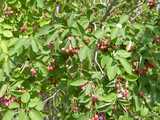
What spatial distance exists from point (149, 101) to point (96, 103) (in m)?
0.42

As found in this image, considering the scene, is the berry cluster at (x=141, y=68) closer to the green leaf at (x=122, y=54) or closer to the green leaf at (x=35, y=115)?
the green leaf at (x=122, y=54)

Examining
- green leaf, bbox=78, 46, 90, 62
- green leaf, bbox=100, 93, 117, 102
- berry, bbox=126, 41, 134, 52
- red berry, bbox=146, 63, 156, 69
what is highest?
green leaf, bbox=78, 46, 90, 62

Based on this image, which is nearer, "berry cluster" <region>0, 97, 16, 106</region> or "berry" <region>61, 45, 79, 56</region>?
"berry" <region>61, 45, 79, 56</region>

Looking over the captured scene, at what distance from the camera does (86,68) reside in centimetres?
242

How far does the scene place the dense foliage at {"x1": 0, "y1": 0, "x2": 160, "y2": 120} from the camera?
2234mm

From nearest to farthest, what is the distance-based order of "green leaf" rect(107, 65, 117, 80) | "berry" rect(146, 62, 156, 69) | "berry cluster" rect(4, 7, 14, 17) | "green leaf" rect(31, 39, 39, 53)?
"green leaf" rect(107, 65, 117, 80)
"green leaf" rect(31, 39, 39, 53)
"berry" rect(146, 62, 156, 69)
"berry cluster" rect(4, 7, 14, 17)

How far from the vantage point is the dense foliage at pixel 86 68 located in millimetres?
2234

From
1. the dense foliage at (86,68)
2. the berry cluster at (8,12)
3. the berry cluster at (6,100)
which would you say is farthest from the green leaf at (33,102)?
the berry cluster at (8,12)

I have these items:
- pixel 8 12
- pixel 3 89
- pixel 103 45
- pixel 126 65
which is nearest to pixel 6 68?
pixel 3 89

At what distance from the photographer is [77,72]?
2426mm

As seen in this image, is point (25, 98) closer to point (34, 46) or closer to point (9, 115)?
point (9, 115)

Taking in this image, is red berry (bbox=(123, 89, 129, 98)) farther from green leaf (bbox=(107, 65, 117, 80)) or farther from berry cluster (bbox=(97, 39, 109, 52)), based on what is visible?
berry cluster (bbox=(97, 39, 109, 52))

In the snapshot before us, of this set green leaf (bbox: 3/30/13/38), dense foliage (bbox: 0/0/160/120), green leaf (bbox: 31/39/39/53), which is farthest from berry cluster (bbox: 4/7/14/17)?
green leaf (bbox: 31/39/39/53)

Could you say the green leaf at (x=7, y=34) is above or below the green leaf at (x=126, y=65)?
above
